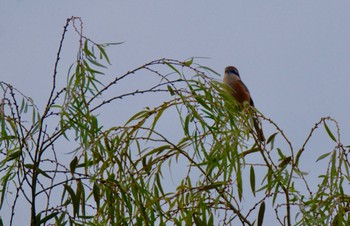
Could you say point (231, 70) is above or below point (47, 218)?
above

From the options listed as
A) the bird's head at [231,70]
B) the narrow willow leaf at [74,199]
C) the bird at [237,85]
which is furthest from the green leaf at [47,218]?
the bird's head at [231,70]

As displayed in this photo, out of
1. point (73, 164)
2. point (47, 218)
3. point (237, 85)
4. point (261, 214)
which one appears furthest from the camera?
point (237, 85)

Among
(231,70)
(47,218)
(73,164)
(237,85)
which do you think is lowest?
(47,218)

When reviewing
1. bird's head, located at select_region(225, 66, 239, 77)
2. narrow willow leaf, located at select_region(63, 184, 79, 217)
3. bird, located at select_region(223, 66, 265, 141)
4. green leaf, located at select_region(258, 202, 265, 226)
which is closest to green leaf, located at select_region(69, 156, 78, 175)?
narrow willow leaf, located at select_region(63, 184, 79, 217)

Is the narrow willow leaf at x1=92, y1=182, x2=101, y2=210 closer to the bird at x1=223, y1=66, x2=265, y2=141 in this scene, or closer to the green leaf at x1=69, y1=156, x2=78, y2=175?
the green leaf at x1=69, y1=156, x2=78, y2=175

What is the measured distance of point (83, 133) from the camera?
224 cm

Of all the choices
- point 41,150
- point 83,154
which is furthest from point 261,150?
point 41,150

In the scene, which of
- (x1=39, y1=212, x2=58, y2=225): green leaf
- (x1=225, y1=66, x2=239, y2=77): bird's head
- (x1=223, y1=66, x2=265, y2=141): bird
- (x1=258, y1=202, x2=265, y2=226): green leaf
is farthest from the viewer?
(x1=225, y1=66, x2=239, y2=77): bird's head

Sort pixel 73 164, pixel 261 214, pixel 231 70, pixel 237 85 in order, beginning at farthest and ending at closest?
pixel 231 70 → pixel 237 85 → pixel 261 214 → pixel 73 164

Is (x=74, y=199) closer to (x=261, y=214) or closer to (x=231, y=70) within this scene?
(x=261, y=214)

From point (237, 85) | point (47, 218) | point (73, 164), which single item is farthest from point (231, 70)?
point (47, 218)

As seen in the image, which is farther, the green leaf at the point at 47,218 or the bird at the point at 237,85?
the bird at the point at 237,85

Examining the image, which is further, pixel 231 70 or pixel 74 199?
pixel 231 70

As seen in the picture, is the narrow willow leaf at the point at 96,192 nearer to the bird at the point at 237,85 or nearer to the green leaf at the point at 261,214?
the green leaf at the point at 261,214
